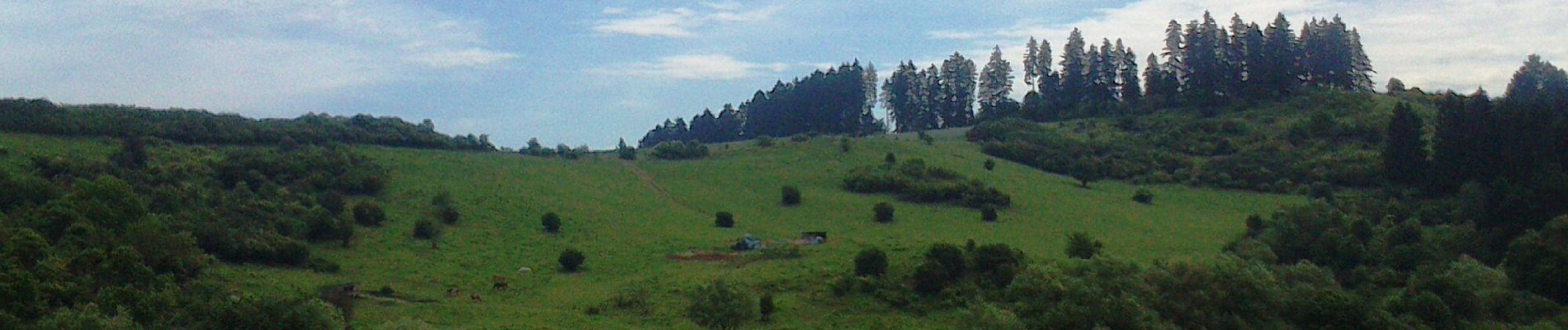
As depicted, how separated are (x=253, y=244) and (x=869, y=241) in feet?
97.4

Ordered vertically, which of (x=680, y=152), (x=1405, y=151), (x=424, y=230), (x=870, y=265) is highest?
(x=1405, y=151)

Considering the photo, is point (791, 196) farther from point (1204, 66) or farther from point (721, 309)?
point (1204, 66)

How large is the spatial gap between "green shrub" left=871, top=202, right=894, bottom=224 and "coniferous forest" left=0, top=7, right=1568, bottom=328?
0.42 ft

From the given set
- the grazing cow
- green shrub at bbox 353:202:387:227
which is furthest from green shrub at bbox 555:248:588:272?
green shrub at bbox 353:202:387:227

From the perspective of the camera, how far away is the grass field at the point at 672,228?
46531 millimetres

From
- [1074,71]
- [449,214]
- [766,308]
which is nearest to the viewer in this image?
[766,308]

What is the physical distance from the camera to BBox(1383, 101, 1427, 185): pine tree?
237 feet

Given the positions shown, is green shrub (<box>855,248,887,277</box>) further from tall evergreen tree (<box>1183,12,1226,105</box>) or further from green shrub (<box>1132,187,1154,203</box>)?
tall evergreen tree (<box>1183,12,1226,105</box>)

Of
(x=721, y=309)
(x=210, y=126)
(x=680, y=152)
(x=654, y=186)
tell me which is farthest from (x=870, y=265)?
(x=210, y=126)

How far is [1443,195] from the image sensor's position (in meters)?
67.3

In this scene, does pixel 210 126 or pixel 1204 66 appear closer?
pixel 210 126

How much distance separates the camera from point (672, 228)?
66.0m

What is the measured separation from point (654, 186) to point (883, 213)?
20343 mm

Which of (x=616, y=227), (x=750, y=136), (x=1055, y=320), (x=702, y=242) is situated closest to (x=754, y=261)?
(x=702, y=242)
